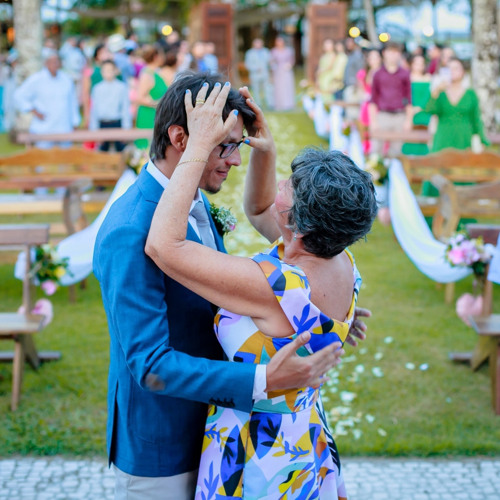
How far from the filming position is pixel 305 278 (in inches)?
82.0

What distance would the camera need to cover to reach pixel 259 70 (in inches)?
883

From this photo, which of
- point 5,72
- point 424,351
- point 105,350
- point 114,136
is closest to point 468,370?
point 424,351

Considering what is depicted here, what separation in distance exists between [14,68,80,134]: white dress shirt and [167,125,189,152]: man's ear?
10.9 metres

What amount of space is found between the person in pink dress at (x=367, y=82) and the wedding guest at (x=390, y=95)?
34 cm

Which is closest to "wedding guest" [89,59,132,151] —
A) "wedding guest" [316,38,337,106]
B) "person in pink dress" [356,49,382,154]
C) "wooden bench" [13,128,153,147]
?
"wooden bench" [13,128,153,147]

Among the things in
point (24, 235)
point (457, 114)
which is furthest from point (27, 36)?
point (24, 235)

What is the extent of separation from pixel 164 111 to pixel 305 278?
2.11 ft

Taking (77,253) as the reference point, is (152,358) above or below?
above

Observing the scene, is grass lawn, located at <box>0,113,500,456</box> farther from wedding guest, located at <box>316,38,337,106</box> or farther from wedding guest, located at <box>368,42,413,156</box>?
wedding guest, located at <box>316,38,337,106</box>

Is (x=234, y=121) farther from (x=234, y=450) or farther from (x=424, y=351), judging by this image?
(x=424, y=351)

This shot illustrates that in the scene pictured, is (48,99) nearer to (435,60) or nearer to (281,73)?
(435,60)

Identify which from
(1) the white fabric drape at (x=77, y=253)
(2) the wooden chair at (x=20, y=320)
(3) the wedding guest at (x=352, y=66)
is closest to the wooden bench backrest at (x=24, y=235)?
(2) the wooden chair at (x=20, y=320)

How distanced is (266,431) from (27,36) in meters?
16.1

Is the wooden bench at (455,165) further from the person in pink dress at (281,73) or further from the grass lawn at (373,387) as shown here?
the person in pink dress at (281,73)
